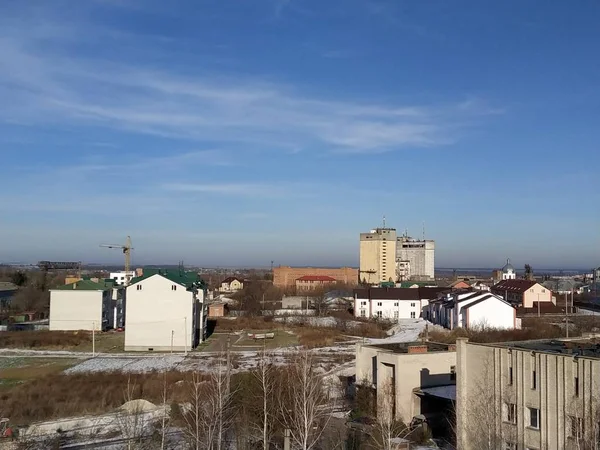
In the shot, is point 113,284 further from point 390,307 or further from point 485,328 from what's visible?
point 485,328

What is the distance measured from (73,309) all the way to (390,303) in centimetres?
2913

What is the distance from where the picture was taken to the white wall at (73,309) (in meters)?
45.8

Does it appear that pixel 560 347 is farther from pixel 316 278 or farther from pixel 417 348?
pixel 316 278

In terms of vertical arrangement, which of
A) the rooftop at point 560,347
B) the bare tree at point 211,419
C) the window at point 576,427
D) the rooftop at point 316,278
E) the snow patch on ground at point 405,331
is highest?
the rooftop at point 560,347

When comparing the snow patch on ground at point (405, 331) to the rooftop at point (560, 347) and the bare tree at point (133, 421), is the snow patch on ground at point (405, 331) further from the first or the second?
the rooftop at point (560, 347)

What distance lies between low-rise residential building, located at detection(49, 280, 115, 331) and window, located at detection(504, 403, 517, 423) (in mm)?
37625

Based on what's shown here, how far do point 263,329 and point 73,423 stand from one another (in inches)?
1165

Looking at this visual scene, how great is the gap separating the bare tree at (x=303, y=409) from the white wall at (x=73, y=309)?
96.3ft

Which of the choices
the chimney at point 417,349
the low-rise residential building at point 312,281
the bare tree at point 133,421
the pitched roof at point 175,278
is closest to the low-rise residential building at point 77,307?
the pitched roof at point 175,278

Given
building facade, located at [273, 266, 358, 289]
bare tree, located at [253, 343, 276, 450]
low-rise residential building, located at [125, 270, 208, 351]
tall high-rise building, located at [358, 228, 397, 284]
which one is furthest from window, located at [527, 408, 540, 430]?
tall high-rise building, located at [358, 228, 397, 284]

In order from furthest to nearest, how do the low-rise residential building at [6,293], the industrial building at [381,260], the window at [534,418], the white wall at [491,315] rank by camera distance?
the industrial building at [381,260], the low-rise residential building at [6,293], the white wall at [491,315], the window at [534,418]

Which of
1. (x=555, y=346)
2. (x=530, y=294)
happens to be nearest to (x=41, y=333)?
(x=555, y=346)

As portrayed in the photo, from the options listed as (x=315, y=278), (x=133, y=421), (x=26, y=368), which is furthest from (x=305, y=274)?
(x=133, y=421)

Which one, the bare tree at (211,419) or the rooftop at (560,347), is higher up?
the rooftop at (560,347)
